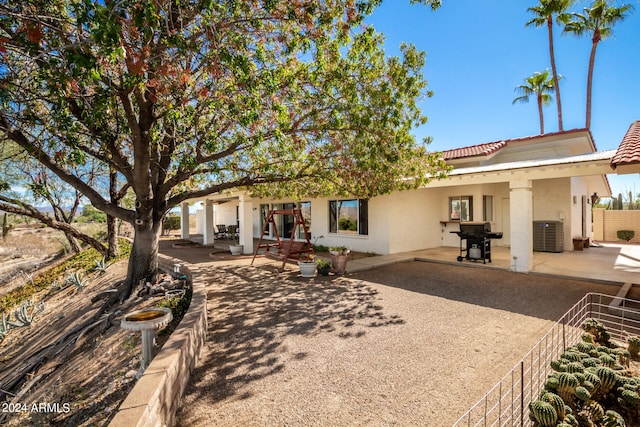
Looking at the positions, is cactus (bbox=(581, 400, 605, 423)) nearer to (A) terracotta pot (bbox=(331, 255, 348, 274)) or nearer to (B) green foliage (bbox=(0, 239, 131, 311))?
(A) terracotta pot (bbox=(331, 255, 348, 274))

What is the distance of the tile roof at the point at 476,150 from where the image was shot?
43.7 feet

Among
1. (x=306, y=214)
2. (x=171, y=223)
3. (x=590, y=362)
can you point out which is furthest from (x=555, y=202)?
(x=171, y=223)

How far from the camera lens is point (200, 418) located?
9.39ft

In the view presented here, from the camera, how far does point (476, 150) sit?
14156 mm

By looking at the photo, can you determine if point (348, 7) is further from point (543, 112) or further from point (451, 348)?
point (543, 112)

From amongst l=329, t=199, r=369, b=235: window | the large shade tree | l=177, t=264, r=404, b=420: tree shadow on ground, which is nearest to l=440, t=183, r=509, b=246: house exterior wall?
l=329, t=199, r=369, b=235: window

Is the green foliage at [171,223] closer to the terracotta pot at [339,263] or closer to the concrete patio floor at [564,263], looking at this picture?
the concrete patio floor at [564,263]

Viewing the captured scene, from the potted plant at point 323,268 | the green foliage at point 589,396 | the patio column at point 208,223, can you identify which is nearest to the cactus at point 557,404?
the green foliage at point 589,396

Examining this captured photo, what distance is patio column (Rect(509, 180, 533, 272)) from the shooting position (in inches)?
341

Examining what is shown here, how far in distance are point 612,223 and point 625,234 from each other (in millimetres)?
1105

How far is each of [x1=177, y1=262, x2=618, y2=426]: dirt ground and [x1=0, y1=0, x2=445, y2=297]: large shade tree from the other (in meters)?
3.09

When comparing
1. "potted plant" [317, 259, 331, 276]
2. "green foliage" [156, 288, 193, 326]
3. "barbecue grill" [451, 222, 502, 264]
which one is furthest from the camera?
"barbecue grill" [451, 222, 502, 264]

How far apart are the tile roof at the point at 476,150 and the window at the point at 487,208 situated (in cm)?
199

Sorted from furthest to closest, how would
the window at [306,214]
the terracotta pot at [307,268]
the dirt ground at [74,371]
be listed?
the window at [306,214], the terracotta pot at [307,268], the dirt ground at [74,371]
